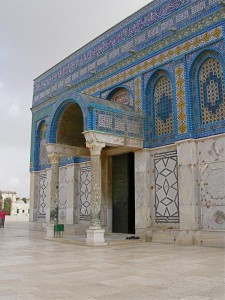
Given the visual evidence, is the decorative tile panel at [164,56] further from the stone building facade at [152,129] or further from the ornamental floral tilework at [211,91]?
the ornamental floral tilework at [211,91]

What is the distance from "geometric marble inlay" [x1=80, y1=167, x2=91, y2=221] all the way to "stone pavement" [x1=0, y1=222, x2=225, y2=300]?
21.5 ft

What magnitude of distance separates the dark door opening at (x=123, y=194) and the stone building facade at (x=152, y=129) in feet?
0.13

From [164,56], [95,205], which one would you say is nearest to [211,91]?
[164,56]

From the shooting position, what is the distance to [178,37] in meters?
11.1

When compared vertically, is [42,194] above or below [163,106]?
below

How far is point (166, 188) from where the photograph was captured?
1119cm

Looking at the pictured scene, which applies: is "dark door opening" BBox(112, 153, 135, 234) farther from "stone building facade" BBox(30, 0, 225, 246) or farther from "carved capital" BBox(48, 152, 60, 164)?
"carved capital" BBox(48, 152, 60, 164)

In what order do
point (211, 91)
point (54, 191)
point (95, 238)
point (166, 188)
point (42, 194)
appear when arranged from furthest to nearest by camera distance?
point (42, 194) < point (54, 191) < point (166, 188) < point (211, 91) < point (95, 238)

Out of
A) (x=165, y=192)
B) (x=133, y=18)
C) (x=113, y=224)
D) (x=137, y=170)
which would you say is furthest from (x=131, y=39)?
(x=113, y=224)

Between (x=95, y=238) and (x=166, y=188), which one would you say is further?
(x=166, y=188)

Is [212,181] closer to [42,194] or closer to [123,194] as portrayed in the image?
[123,194]

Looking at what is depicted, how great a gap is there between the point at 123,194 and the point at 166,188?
8.88 ft

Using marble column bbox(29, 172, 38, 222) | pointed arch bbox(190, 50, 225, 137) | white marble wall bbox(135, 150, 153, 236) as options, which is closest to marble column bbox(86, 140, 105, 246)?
white marble wall bbox(135, 150, 153, 236)

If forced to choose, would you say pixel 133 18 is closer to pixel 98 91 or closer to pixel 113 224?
pixel 98 91
